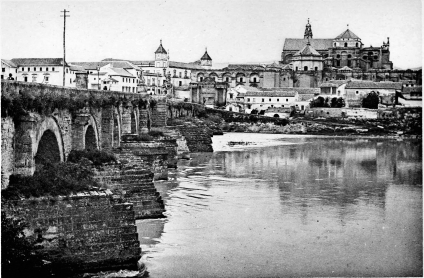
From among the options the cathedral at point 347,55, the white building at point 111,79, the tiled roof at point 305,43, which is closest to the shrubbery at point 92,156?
the white building at point 111,79

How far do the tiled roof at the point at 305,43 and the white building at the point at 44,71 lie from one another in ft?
206

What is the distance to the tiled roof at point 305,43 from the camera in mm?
98875

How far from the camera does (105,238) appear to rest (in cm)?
1255

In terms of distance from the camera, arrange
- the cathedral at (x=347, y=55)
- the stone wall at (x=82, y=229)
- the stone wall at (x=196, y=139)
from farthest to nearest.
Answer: the cathedral at (x=347, y=55) → the stone wall at (x=196, y=139) → the stone wall at (x=82, y=229)

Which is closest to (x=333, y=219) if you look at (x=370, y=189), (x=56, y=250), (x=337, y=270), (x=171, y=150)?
(x=337, y=270)

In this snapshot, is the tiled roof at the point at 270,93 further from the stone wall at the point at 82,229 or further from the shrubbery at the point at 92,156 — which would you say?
the stone wall at the point at 82,229

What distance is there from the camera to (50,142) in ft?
54.8

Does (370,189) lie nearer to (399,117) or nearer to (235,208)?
(235,208)

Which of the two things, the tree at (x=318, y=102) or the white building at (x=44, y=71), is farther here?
the tree at (x=318, y=102)

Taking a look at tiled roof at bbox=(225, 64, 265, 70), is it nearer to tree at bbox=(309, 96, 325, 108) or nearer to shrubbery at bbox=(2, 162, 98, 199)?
tree at bbox=(309, 96, 325, 108)

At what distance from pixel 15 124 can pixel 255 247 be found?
5702 mm

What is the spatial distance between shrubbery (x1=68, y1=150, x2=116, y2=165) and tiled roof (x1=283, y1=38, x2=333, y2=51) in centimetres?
8341

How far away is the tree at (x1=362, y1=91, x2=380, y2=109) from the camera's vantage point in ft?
219

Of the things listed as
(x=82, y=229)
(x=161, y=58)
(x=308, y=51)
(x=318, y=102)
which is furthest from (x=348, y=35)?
(x=82, y=229)
